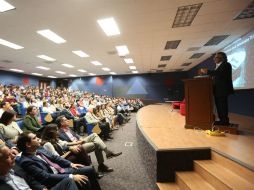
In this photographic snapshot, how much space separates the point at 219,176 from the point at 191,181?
33cm

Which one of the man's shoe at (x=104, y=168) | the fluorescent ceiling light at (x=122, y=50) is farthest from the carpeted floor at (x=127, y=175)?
the fluorescent ceiling light at (x=122, y=50)

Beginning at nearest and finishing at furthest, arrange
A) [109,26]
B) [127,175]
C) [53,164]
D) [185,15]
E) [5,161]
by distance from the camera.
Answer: [5,161] → [53,164] → [127,175] → [185,15] → [109,26]

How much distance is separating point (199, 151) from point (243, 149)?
0.51 metres

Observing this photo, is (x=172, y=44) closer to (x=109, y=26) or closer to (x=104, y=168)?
(x=109, y=26)

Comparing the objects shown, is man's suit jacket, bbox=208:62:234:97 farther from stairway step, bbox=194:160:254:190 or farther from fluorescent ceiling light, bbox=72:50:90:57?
fluorescent ceiling light, bbox=72:50:90:57

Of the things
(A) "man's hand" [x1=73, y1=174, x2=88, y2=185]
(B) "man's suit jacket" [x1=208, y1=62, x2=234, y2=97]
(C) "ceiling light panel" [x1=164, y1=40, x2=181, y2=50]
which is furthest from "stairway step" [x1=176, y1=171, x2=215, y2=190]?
(C) "ceiling light panel" [x1=164, y1=40, x2=181, y2=50]

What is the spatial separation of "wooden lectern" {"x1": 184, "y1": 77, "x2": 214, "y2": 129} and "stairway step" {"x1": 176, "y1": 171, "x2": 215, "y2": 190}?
120cm

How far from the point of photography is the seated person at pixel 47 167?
1914mm

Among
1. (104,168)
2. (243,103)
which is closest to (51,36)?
(104,168)

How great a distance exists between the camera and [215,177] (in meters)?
1.98

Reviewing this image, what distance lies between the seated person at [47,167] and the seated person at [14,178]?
0.07 m

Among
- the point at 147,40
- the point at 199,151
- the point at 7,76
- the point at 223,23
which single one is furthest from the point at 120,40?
the point at 7,76

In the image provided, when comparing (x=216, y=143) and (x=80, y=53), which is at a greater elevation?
(x=80, y=53)

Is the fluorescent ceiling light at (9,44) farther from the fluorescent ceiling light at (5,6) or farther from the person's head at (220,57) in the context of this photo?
the person's head at (220,57)
